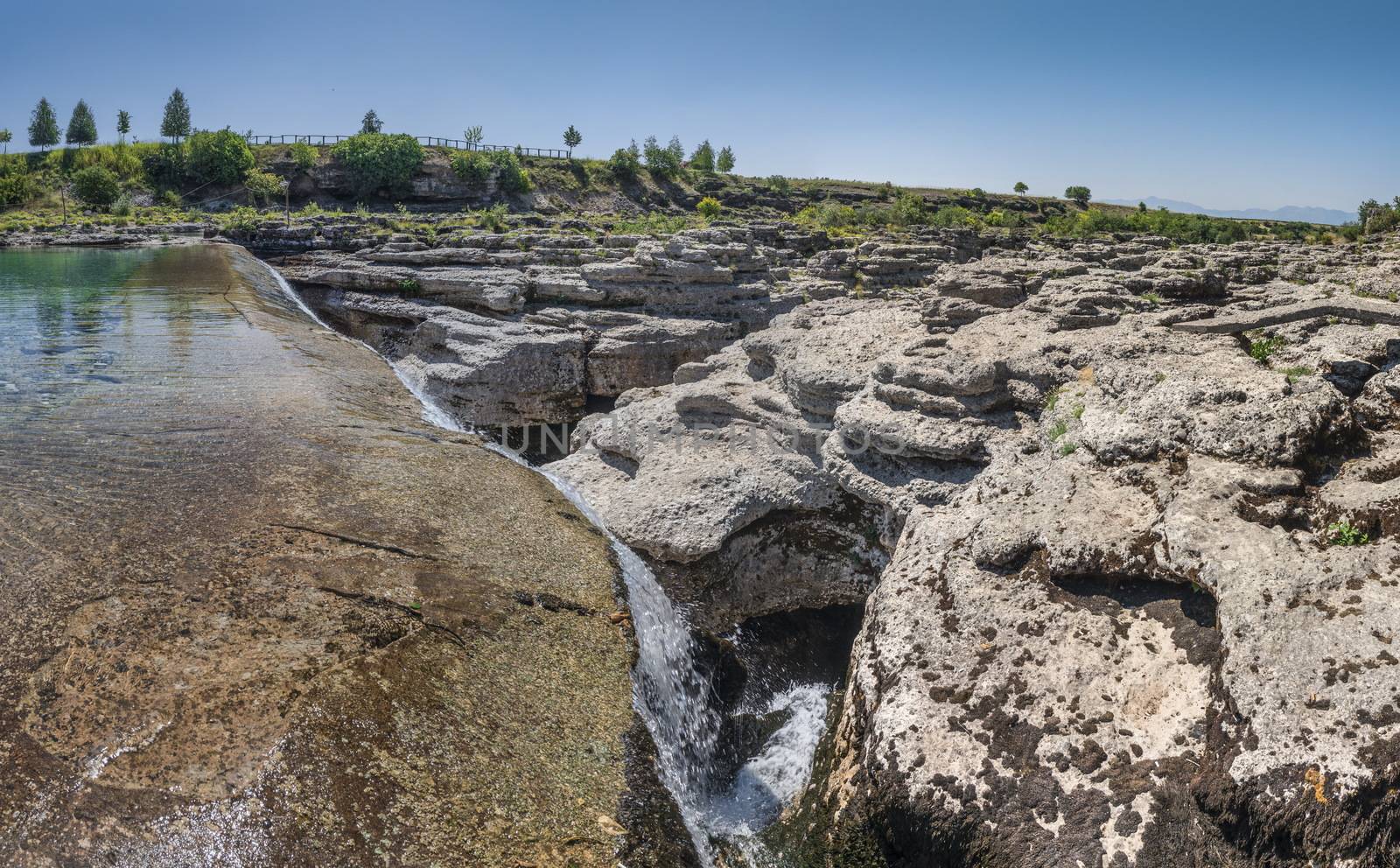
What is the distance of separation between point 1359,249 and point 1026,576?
4302 centimetres

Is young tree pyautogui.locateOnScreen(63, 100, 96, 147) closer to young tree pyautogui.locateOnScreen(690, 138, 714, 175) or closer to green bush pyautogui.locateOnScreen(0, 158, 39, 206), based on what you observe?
green bush pyautogui.locateOnScreen(0, 158, 39, 206)

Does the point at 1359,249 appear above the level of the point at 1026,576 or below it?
above

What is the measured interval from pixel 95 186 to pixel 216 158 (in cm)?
1177

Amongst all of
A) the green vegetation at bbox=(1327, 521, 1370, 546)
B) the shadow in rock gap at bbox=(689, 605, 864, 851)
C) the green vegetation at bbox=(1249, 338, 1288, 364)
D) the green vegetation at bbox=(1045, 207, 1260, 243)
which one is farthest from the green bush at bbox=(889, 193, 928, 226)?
the green vegetation at bbox=(1327, 521, 1370, 546)

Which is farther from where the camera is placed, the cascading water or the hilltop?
the hilltop

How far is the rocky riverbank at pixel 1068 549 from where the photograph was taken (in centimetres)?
480

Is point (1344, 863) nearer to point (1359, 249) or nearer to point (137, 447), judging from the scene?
point (137, 447)

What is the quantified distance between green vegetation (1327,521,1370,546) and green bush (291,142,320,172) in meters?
88.3

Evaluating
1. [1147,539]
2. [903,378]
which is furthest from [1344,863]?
[903,378]

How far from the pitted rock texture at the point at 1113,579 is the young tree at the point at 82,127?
345 ft

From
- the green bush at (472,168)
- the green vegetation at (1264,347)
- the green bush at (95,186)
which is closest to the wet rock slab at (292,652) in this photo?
the green vegetation at (1264,347)

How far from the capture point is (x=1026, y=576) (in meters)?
6.67

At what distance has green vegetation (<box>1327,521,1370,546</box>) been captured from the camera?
559cm

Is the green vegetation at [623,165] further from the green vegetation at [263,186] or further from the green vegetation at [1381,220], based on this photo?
the green vegetation at [1381,220]
